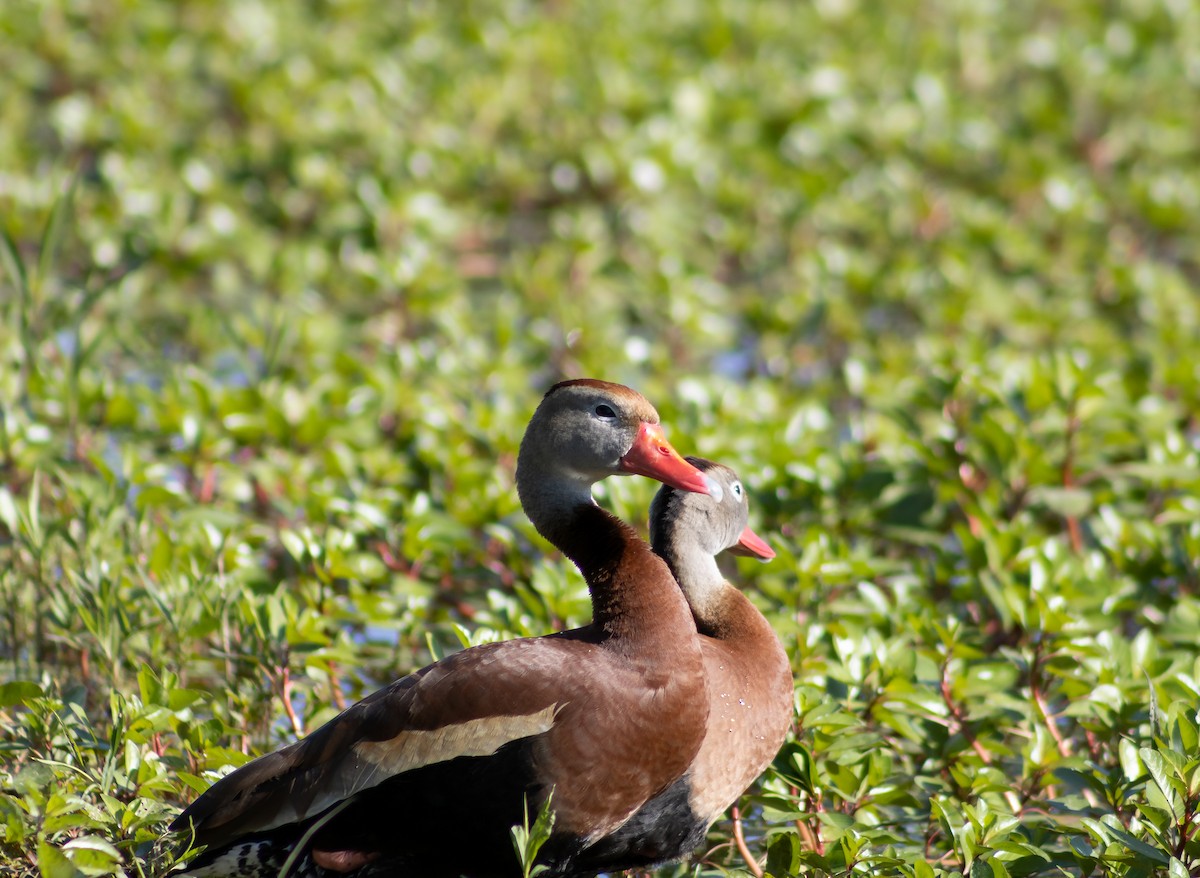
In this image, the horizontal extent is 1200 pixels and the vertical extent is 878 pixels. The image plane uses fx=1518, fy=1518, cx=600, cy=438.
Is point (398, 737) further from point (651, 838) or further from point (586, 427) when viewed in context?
point (586, 427)

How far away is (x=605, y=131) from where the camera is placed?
7.49m

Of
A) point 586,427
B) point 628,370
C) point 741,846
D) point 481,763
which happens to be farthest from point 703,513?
point 628,370

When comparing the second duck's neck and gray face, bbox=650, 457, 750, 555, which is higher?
gray face, bbox=650, 457, 750, 555

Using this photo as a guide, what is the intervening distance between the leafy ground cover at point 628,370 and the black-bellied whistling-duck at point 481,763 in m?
0.24

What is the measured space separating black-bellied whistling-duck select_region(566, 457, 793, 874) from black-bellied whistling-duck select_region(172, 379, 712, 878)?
0.10 m

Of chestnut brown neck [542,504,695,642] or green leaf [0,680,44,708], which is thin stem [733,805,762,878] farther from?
green leaf [0,680,44,708]

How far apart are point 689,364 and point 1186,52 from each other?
15.4ft

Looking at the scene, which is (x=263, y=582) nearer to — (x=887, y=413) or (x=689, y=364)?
(x=887, y=413)

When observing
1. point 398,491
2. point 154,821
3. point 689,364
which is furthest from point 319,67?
point 154,821

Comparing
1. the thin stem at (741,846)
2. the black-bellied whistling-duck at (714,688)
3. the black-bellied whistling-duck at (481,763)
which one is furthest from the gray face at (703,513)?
the thin stem at (741,846)

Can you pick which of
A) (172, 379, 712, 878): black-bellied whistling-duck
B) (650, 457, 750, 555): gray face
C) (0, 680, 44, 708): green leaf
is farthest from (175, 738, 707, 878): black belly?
(650, 457, 750, 555): gray face

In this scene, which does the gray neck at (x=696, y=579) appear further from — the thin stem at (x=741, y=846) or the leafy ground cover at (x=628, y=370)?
the thin stem at (x=741, y=846)

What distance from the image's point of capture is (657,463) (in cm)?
319

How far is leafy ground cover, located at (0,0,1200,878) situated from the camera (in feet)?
11.1
